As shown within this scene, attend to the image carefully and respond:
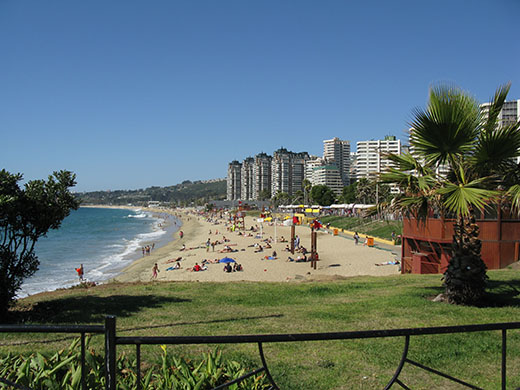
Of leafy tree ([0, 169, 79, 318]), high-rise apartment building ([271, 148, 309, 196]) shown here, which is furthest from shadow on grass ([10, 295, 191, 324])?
A: high-rise apartment building ([271, 148, 309, 196])

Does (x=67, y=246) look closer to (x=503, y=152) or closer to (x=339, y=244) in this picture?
(x=339, y=244)

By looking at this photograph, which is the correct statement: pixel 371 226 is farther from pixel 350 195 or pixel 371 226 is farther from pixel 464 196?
pixel 350 195

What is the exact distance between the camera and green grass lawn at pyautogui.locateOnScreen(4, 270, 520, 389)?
4898 millimetres

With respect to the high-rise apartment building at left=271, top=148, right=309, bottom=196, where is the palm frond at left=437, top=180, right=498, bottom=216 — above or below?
below

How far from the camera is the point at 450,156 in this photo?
25.4ft

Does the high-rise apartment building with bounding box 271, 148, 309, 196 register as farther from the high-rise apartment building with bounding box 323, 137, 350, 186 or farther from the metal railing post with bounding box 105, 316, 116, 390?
the metal railing post with bounding box 105, 316, 116, 390

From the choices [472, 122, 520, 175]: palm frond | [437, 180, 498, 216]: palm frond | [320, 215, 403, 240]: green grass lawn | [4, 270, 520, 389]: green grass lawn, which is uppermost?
[472, 122, 520, 175]: palm frond

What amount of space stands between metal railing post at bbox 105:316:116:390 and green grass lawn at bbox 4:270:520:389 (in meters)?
3.02

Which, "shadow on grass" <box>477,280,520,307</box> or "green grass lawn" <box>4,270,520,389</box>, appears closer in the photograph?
"green grass lawn" <box>4,270,520,389</box>

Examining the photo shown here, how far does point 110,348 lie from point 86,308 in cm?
890

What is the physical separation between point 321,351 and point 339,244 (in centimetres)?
3368

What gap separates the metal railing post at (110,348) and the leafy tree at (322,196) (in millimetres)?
107186

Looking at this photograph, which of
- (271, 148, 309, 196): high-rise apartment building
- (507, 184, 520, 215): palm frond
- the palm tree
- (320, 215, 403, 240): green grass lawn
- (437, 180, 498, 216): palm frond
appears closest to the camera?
(437, 180, 498, 216): palm frond

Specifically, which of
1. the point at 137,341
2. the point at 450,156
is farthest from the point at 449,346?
the point at 137,341
